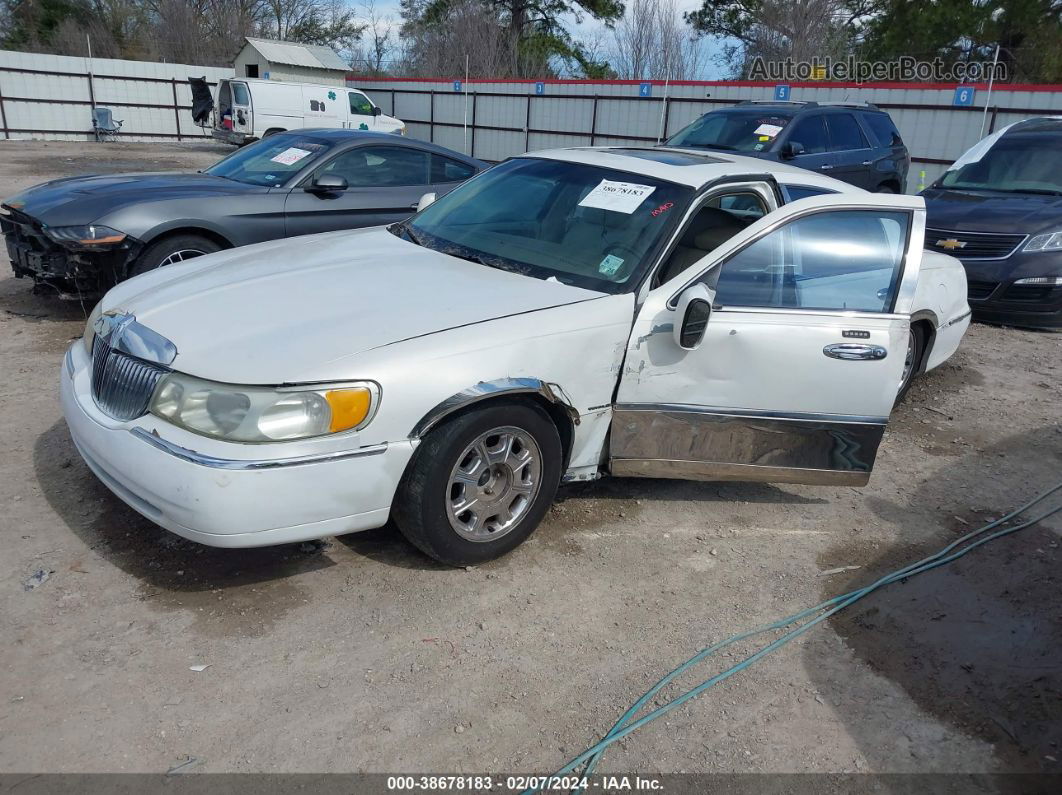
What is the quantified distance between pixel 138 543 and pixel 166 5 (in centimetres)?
4484

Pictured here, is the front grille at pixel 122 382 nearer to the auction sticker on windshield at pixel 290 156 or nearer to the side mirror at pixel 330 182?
the side mirror at pixel 330 182

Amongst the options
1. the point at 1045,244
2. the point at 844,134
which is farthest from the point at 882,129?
the point at 1045,244

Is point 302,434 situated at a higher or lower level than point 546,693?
higher

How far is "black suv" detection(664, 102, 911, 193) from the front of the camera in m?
10.1

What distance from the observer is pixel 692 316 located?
371 centimetres

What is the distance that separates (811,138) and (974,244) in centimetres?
288

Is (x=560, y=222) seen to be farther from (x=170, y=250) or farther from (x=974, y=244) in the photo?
(x=974, y=244)

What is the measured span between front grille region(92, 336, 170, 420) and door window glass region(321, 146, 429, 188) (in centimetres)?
400

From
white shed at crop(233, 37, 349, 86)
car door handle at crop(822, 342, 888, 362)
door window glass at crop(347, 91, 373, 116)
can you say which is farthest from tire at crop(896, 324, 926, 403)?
white shed at crop(233, 37, 349, 86)

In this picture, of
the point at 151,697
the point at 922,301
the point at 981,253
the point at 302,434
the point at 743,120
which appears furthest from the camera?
the point at 743,120

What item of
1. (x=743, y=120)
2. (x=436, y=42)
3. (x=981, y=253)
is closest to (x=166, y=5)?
(x=436, y=42)

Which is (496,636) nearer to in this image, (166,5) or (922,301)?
(922,301)

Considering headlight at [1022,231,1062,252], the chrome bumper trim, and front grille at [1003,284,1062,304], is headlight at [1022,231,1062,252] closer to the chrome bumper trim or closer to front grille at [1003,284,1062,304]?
front grille at [1003,284,1062,304]

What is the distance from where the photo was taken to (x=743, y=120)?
10414mm
